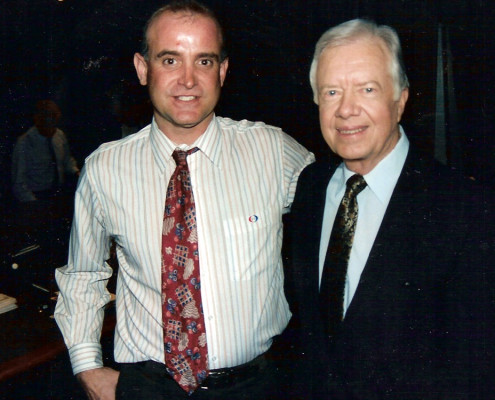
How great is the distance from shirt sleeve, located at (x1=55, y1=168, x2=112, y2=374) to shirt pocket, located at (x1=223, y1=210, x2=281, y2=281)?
56cm

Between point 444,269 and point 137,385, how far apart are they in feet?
3.93

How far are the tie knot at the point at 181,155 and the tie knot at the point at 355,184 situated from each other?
2.12 feet

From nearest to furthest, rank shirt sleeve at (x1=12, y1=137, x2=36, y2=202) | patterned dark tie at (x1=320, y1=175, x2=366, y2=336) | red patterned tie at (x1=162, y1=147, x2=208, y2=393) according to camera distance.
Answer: patterned dark tie at (x1=320, y1=175, x2=366, y2=336) < red patterned tie at (x1=162, y1=147, x2=208, y2=393) < shirt sleeve at (x1=12, y1=137, x2=36, y2=202)

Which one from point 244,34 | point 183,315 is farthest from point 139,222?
point 244,34

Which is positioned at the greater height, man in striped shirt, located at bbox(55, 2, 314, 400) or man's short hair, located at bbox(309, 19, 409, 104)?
man's short hair, located at bbox(309, 19, 409, 104)

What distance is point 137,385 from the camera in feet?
5.87

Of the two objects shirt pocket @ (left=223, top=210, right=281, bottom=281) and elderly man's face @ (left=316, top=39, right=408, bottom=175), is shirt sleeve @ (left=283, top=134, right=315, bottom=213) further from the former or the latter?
elderly man's face @ (left=316, top=39, right=408, bottom=175)

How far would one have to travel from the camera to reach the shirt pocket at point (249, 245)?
179cm

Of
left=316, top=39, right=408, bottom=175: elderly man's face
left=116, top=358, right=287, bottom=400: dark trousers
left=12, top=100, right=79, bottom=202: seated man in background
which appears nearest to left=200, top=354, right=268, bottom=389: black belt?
left=116, top=358, right=287, bottom=400: dark trousers

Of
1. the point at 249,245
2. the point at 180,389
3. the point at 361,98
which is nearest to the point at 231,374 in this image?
the point at 180,389

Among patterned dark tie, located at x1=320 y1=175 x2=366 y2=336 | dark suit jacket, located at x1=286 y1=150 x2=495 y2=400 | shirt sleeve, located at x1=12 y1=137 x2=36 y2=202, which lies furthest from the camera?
shirt sleeve, located at x1=12 y1=137 x2=36 y2=202

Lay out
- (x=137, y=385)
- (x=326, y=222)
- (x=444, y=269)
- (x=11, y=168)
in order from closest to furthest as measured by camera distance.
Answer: (x=444, y=269) → (x=326, y=222) → (x=137, y=385) → (x=11, y=168)

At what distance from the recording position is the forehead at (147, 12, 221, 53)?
1785 millimetres

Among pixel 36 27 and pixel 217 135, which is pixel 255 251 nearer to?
pixel 217 135
